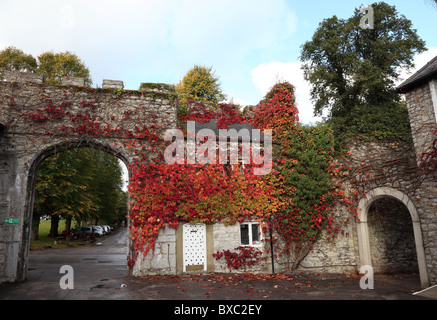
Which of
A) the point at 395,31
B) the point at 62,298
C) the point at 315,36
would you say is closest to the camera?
the point at 62,298

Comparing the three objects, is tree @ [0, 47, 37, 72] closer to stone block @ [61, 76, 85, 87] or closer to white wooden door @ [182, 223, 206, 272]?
stone block @ [61, 76, 85, 87]

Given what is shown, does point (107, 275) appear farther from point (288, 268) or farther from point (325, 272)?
point (325, 272)

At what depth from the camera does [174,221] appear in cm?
991

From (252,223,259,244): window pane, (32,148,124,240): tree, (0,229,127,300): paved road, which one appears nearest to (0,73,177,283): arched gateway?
(0,229,127,300): paved road

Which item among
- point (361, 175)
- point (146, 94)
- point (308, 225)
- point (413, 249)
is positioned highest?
point (146, 94)

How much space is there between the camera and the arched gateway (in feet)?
29.6

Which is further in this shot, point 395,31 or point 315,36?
point 315,36

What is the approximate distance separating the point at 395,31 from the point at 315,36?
5100mm

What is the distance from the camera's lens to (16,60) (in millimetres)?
24859

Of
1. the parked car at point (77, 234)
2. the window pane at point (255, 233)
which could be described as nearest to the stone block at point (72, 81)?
the window pane at point (255, 233)

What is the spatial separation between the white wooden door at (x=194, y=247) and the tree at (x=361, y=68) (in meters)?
11.2

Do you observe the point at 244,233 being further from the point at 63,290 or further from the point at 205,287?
the point at 63,290

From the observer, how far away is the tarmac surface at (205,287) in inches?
281
